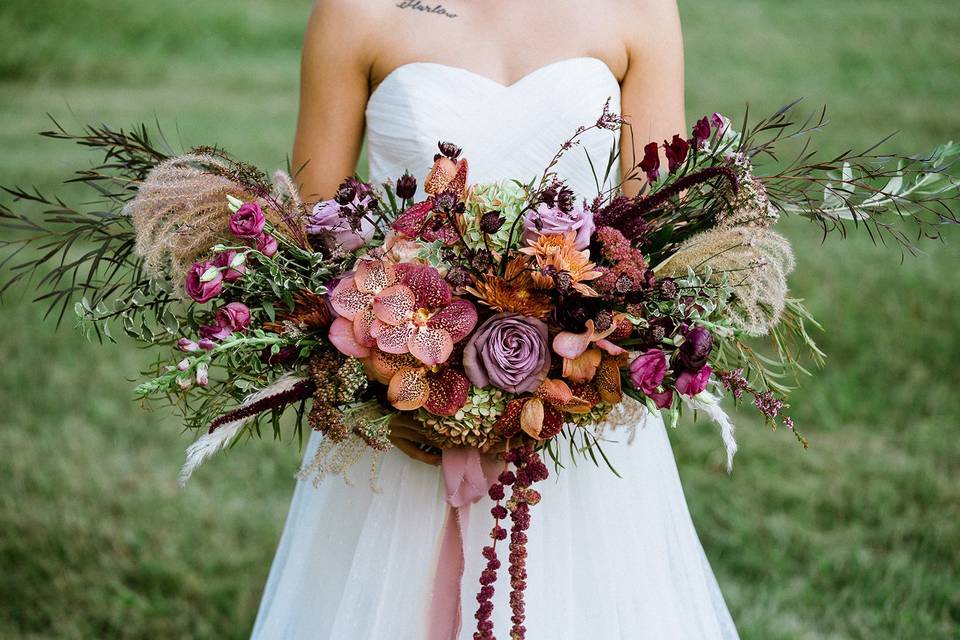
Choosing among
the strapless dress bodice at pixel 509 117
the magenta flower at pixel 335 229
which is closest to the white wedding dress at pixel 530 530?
the strapless dress bodice at pixel 509 117

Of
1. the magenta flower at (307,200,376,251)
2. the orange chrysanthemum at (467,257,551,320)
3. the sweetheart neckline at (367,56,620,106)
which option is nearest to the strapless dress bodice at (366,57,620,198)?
the sweetheart neckline at (367,56,620,106)

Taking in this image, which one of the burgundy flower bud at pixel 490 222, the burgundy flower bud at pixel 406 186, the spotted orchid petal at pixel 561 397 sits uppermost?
the burgundy flower bud at pixel 406 186

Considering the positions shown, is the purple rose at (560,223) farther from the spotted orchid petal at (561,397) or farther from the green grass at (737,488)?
the green grass at (737,488)

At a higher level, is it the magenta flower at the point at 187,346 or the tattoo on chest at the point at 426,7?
the tattoo on chest at the point at 426,7

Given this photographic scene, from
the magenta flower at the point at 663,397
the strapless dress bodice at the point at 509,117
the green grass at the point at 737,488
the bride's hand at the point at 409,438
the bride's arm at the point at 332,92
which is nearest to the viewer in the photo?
the magenta flower at the point at 663,397

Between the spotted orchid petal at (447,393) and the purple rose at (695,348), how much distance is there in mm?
393

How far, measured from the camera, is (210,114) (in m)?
10.6

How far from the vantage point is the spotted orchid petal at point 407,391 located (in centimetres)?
182

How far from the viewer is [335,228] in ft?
6.36

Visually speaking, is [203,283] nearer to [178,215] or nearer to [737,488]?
[178,215]

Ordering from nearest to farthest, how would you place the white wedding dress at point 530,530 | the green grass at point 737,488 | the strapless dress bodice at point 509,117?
1. the white wedding dress at point 530,530
2. the strapless dress bodice at point 509,117
3. the green grass at point 737,488

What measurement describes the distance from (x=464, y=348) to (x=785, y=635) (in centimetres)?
250

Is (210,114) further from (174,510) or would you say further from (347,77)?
(347,77)

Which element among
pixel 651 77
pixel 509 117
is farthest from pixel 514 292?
pixel 651 77
